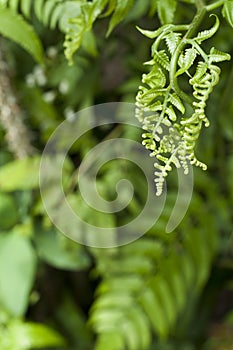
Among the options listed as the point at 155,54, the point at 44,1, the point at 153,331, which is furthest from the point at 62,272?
the point at 155,54

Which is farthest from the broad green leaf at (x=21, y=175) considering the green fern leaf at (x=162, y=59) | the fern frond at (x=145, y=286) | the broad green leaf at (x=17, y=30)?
the green fern leaf at (x=162, y=59)

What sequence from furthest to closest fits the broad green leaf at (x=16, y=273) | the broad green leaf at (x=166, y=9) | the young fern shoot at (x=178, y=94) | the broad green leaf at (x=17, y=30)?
the broad green leaf at (x=16, y=273), the broad green leaf at (x=17, y=30), the broad green leaf at (x=166, y=9), the young fern shoot at (x=178, y=94)

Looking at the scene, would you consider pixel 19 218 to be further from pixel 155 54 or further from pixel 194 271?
pixel 155 54

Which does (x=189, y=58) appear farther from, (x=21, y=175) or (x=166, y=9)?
(x=21, y=175)

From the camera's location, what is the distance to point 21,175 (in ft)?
4.25

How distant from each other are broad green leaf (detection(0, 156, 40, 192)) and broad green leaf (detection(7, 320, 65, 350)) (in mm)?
270

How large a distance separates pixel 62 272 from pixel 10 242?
0.37 m

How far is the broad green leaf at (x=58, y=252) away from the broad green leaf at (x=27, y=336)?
13 cm

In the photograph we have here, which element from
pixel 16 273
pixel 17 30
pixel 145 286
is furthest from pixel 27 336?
A: pixel 17 30

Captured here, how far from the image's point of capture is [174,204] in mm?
1361

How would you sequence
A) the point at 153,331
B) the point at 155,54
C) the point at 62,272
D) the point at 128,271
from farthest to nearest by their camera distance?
1. the point at 153,331
2. the point at 62,272
3. the point at 128,271
4. the point at 155,54

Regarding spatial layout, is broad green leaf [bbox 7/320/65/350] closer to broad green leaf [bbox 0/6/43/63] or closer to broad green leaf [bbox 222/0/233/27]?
broad green leaf [bbox 0/6/43/63]

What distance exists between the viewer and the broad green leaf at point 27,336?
1.31m

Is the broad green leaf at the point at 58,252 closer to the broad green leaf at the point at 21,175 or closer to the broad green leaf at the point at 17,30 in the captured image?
the broad green leaf at the point at 21,175
